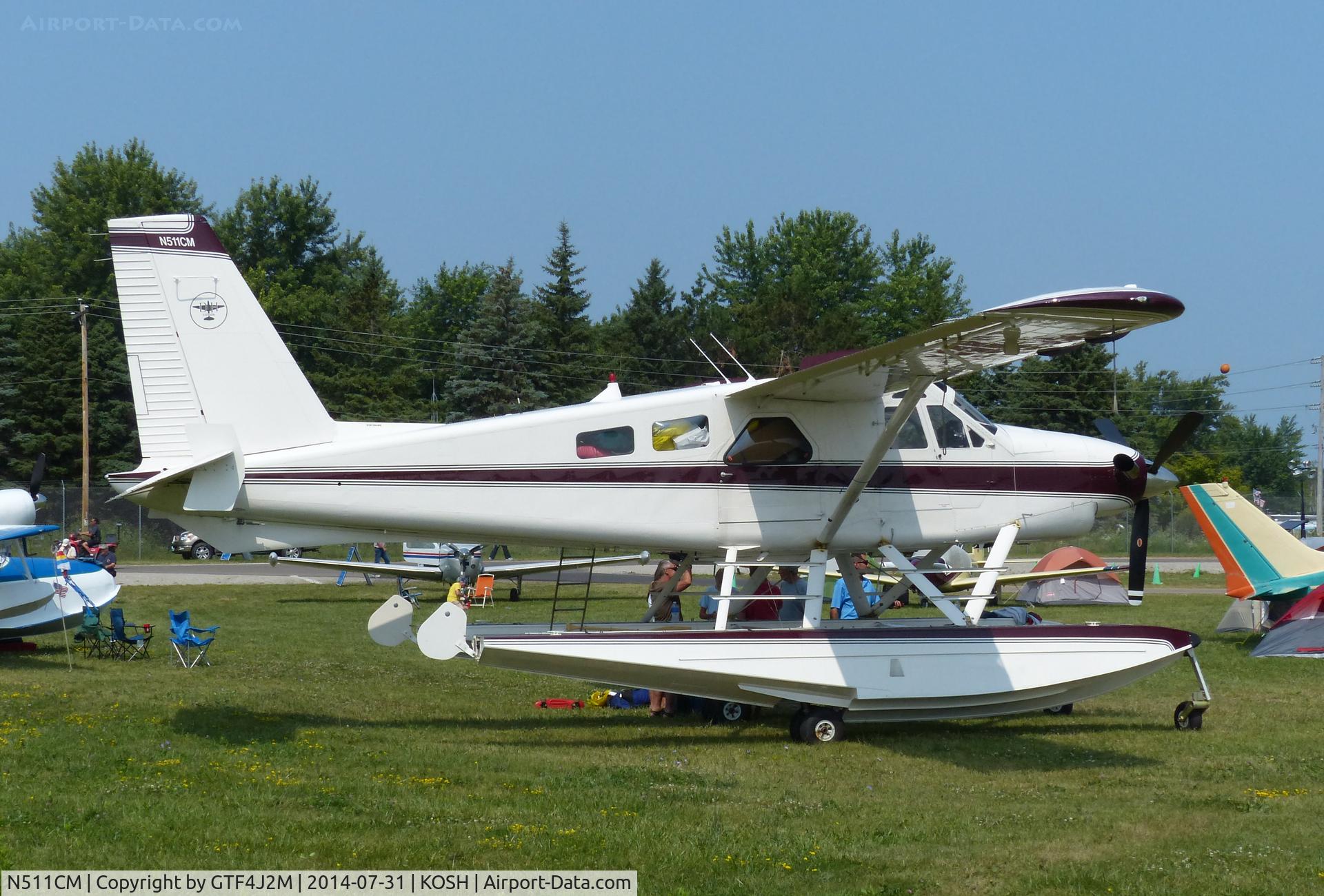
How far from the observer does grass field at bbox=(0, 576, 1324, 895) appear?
22.0ft

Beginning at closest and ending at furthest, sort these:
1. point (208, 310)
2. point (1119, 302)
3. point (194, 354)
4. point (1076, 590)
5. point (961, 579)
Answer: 1. point (1119, 302)
2. point (194, 354)
3. point (208, 310)
4. point (961, 579)
5. point (1076, 590)

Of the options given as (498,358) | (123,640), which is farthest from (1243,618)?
(498,358)

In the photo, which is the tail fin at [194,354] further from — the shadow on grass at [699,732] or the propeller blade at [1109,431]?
the propeller blade at [1109,431]

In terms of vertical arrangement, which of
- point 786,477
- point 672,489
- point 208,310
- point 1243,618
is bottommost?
point 1243,618

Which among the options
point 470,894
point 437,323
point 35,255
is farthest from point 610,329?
point 470,894

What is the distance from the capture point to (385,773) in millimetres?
9172

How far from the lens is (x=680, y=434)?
11477 millimetres

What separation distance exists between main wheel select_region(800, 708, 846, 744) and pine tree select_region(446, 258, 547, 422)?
1598 inches

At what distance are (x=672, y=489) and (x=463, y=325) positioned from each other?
7175 cm

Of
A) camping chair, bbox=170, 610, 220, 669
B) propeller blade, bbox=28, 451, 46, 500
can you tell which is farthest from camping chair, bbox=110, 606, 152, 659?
propeller blade, bbox=28, 451, 46, 500

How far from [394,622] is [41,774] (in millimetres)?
3314

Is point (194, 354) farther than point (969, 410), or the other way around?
point (969, 410)

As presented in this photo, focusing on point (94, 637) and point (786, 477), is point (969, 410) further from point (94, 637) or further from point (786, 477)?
point (94, 637)

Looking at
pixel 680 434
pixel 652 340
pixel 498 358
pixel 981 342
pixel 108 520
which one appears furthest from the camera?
pixel 652 340
